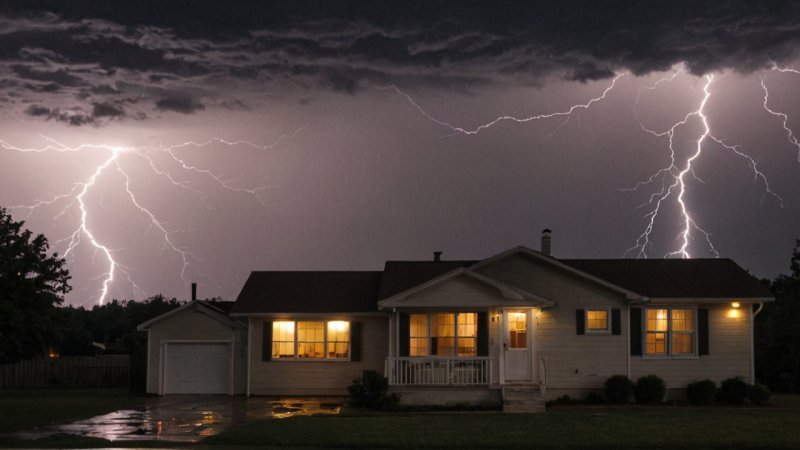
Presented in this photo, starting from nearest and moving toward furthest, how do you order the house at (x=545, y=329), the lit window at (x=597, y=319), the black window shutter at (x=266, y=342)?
the house at (x=545, y=329) → the lit window at (x=597, y=319) → the black window shutter at (x=266, y=342)

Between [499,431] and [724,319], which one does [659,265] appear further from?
[499,431]

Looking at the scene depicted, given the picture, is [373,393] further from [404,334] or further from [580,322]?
[580,322]

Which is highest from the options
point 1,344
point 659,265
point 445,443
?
point 659,265

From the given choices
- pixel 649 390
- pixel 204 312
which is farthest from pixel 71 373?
pixel 649 390

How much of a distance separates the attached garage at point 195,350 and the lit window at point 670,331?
12.9 meters

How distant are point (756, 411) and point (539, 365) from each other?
19.7 ft

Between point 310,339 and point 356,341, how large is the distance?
5.02 feet

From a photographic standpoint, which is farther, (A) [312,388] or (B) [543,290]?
(A) [312,388]

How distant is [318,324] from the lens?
3148 cm

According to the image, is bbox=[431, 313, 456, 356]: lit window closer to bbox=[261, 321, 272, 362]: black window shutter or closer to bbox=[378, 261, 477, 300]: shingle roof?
bbox=[378, 261, 477, 300]: shingle roof

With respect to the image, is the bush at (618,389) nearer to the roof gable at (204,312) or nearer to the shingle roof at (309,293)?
the shingle roof at (309,293)

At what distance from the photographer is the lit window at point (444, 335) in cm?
2891

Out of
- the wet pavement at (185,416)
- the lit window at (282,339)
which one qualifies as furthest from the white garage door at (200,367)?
the lit window at (282,339)

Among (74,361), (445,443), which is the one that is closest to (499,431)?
(445,443)
